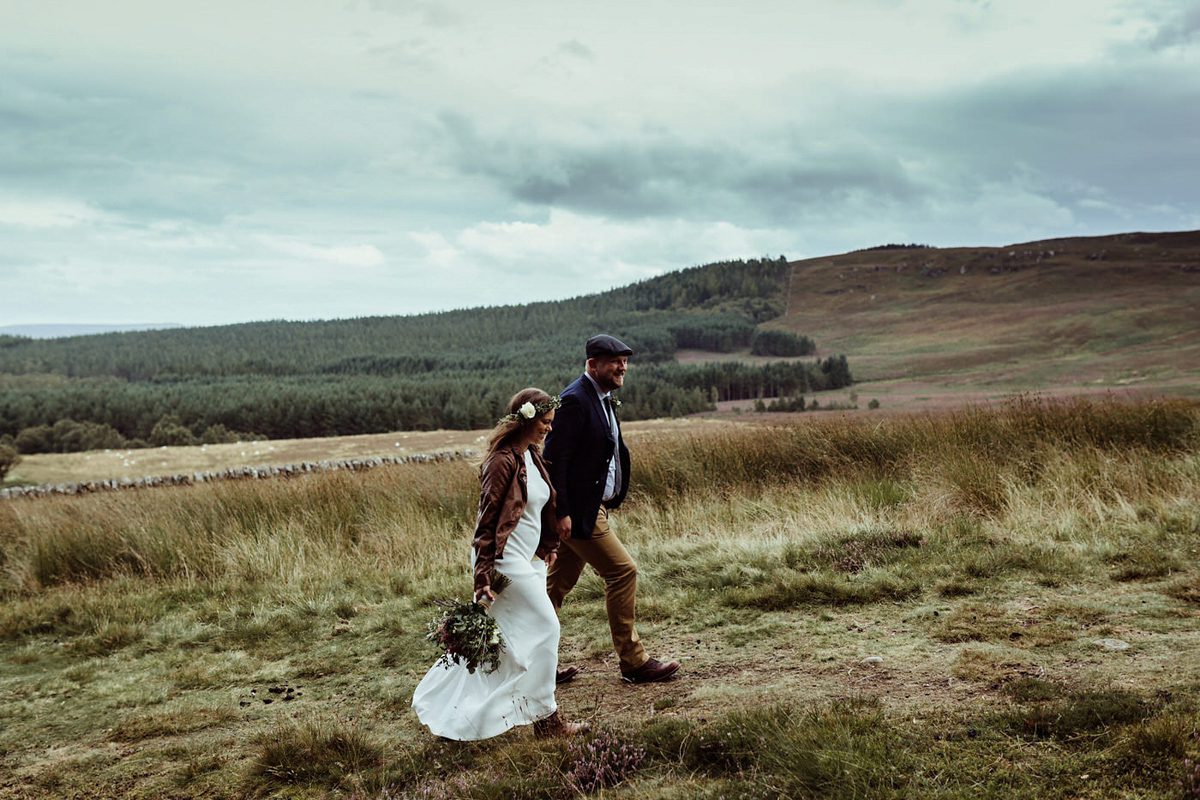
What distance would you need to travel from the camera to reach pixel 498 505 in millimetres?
3945

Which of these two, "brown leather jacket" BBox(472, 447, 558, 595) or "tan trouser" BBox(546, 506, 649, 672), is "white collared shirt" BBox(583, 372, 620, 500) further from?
"brown leather jacket" BBox(472, 447, 558, 595)

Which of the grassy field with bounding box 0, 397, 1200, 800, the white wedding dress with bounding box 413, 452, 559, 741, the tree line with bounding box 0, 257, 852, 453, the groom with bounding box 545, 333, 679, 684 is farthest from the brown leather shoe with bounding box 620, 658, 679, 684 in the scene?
the tree line with bounding box 0, 257, 852, 453

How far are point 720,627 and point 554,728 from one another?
2370mm

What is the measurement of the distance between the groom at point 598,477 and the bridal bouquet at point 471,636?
92 cm

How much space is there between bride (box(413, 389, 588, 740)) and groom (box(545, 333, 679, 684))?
1.93ft

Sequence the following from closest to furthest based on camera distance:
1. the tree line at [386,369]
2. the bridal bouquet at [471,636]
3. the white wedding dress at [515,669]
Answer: the bridal bouquet at [471,636] < the white wedding dress at [515,669] < the tree line at [386,369]

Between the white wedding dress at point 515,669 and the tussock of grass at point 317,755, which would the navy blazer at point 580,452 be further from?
the tussock of grass at point 317,755

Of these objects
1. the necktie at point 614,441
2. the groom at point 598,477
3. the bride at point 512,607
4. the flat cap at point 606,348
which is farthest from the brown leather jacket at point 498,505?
the flat cap at point 606,348

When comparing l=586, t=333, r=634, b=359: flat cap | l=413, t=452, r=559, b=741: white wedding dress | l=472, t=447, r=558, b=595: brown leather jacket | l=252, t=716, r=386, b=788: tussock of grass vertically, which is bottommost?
l=252, t=716, r=386, b=788: tussock of grass

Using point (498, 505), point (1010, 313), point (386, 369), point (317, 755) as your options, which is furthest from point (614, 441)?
point (386, 369)

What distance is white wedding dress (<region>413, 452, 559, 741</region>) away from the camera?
3.92 meters

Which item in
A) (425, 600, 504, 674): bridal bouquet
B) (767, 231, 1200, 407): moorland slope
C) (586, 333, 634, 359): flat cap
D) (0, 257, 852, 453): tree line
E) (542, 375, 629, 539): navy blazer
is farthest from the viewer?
(0, 257, 852, 453): tree line

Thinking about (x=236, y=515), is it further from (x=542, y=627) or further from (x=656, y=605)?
(x=542, y=627)

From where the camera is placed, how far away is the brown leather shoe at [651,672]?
487cm
